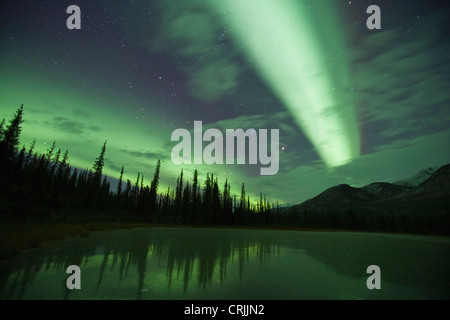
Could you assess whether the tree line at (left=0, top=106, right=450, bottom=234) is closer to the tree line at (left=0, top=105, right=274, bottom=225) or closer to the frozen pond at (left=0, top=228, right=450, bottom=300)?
the tree line at (left=0, top=105, right=274, bottom=225)

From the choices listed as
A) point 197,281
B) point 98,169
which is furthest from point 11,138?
point 197,281

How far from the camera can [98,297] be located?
464cm

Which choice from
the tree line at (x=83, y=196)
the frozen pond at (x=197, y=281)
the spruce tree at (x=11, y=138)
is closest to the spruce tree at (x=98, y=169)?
the tree line at (x=83, y=196)

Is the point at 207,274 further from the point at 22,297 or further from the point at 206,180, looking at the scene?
the point at 206,180

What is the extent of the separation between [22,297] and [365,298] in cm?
825

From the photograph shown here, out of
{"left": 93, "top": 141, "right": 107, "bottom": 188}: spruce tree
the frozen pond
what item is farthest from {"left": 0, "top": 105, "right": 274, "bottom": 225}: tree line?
the frozen pond

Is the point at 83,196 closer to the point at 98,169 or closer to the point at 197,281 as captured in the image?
the point at 98,169

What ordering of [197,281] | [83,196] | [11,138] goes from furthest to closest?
[83,196] < [11,138] < [197,281]

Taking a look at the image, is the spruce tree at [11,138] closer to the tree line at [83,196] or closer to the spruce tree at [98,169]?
the tree line at [83,196]

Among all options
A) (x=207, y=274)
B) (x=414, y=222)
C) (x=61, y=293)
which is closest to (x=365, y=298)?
(x=207, y=274)

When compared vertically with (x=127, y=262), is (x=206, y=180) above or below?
above

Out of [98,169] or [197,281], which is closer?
[197,281]
